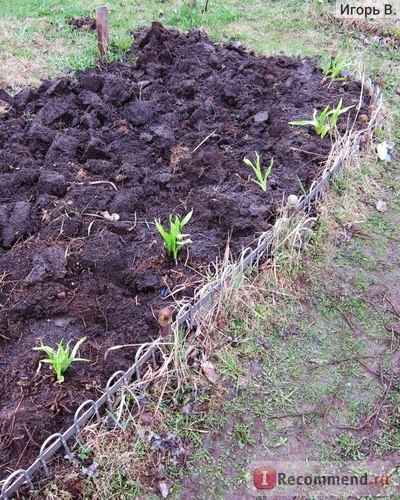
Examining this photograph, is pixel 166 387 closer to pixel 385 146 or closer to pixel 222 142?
pixel 222 142

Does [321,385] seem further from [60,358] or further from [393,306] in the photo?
[60,358]

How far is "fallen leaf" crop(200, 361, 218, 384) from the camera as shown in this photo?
2.67 meters

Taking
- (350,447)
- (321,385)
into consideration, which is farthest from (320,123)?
(350,447)

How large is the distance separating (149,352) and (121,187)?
1476 mm

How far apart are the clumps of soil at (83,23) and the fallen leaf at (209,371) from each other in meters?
4.93

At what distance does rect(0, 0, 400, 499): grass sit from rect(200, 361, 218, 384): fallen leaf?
31 millimetres

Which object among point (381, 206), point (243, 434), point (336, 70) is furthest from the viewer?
point (336, 70)

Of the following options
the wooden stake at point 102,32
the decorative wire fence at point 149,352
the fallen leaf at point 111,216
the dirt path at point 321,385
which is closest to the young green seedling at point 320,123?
the decorative wire fence at point 149,352

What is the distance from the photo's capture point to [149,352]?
101 inches

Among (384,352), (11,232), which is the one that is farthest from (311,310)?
(11,232)

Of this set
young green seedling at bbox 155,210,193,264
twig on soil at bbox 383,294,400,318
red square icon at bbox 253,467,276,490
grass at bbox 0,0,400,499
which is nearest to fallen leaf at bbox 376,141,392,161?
grass at bbox 0,0,400,499

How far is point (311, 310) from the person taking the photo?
3.12m

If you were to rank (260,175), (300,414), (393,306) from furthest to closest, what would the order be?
(260,175) < (393,306) < (300,414)

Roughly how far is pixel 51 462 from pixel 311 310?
1697 mm
